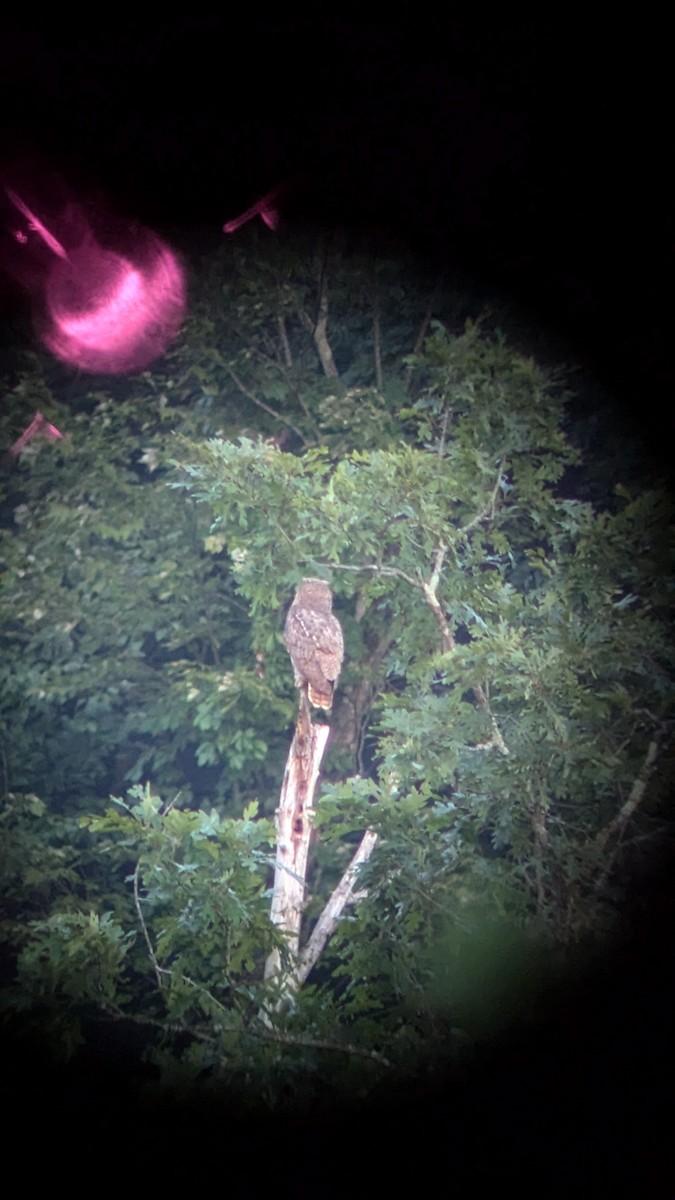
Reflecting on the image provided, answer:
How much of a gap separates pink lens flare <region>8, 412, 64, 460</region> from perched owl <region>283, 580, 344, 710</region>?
4.19ft

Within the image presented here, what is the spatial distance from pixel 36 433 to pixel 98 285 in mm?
594

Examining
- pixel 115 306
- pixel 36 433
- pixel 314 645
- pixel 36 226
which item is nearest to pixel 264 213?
pixel 115 306

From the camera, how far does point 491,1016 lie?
1828 millimetres

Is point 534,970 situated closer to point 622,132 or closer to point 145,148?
point 622,132

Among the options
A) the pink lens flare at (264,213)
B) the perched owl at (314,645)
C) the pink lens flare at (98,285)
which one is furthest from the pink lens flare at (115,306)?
the perched owl at (314,645)

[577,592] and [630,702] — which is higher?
[577,592]

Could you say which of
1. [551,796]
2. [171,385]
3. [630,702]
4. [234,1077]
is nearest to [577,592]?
[630,702]

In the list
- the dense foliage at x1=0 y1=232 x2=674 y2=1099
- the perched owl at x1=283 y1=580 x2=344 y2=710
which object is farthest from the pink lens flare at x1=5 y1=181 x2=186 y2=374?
the perched owl at x1=283 y1=580 x2=344 y2=710

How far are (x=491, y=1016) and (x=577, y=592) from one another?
1.13 metres

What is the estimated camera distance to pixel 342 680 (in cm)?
289

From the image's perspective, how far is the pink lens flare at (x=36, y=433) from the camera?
3.01 meters

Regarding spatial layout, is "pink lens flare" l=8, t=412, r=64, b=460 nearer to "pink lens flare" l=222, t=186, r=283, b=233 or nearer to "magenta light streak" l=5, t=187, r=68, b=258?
Result: "magenta light streak" l=5, t=187, r=68, b=258

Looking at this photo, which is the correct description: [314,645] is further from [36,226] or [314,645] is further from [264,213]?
[36,226]

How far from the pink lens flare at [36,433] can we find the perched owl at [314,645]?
1.28 m
